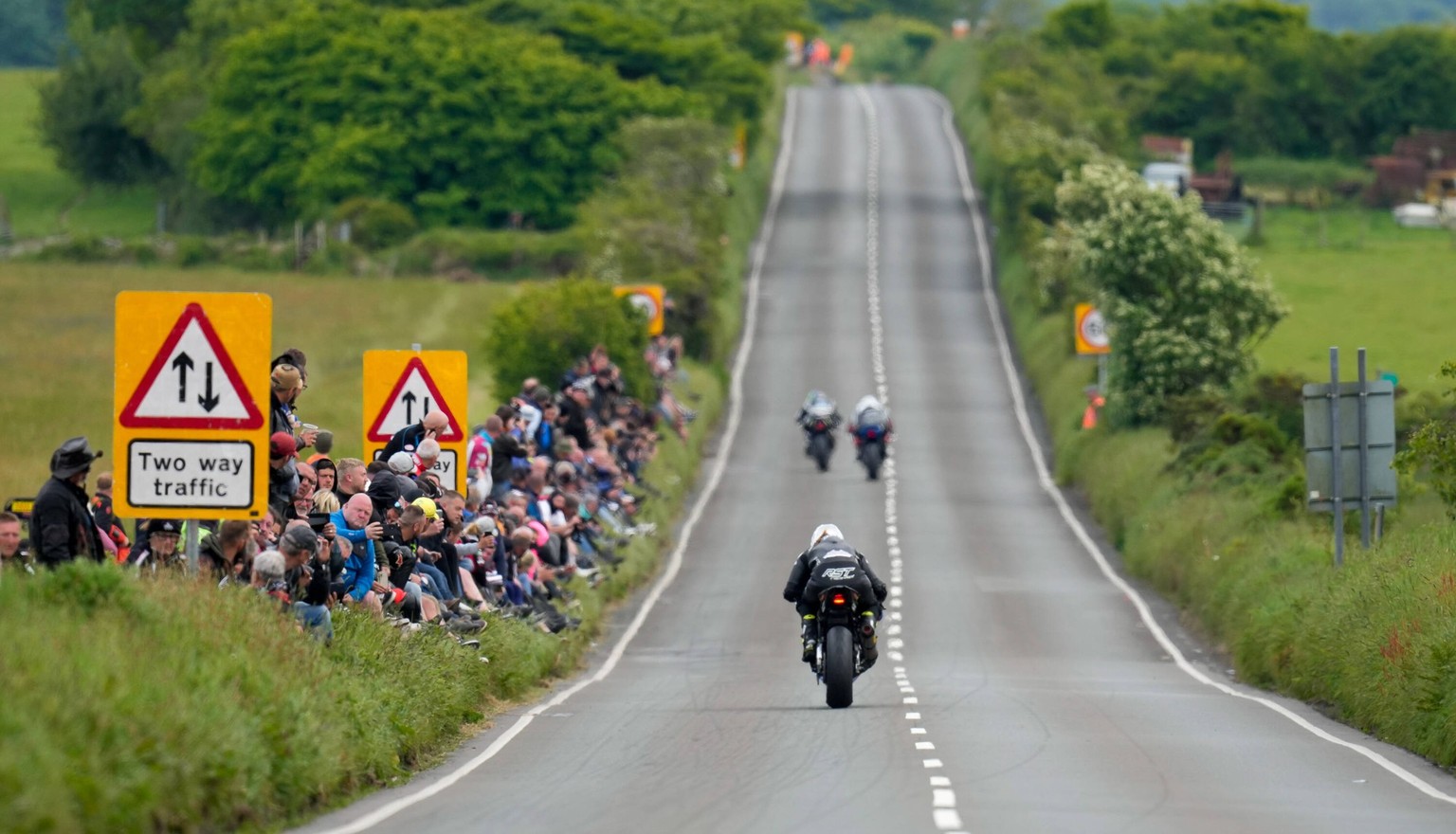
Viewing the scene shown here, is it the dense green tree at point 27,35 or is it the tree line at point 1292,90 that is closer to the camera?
the tree line at point 1292,90

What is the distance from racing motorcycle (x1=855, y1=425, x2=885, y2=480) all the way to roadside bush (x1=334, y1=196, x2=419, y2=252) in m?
41.2

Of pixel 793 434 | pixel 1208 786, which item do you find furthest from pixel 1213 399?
pixel 1208 786

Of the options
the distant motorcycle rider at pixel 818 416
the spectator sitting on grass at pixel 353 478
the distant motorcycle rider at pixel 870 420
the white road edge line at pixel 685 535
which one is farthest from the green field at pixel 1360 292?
the spectator sitting on grass at pixel 353 478

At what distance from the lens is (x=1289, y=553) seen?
2833cm

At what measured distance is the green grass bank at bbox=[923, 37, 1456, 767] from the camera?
19516 mm

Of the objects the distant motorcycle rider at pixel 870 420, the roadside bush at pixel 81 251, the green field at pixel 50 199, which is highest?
the green field at pixel 50 199

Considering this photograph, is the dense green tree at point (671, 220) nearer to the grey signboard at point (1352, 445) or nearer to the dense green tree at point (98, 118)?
the grey signboard at point (1352, 445)

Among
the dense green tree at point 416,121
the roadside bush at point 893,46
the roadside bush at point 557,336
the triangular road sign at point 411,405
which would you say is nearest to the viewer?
the triangular road sign at point 411,405

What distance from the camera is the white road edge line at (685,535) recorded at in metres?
13.9

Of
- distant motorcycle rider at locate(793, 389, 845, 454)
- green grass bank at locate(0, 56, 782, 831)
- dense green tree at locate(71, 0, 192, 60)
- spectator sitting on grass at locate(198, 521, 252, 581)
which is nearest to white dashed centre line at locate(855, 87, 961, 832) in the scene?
distant motorcycle rider at locate(793, 389, 845, 454)

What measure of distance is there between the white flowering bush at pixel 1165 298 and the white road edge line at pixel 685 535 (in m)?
8.60

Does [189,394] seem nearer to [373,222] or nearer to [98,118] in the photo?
[373,222]

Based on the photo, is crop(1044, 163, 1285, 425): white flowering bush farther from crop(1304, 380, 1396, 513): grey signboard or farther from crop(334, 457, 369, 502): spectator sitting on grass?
crop(334, 457, 369, 502): spectator sitting on grass

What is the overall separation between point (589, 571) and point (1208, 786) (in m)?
15.9
